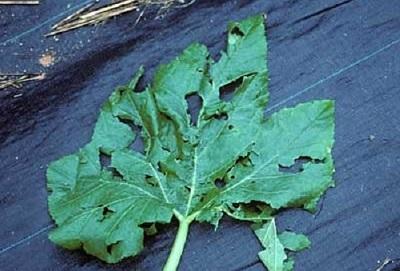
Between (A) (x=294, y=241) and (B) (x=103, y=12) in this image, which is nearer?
(A) (x=294, y=241)

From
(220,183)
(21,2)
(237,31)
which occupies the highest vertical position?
(21,2)

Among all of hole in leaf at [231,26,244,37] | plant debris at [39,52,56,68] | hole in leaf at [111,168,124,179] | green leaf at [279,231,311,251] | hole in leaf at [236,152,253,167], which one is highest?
plant debris at [39,52,56,68]

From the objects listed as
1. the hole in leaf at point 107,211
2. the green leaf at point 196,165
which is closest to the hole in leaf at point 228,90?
the green leaf at point 196,165

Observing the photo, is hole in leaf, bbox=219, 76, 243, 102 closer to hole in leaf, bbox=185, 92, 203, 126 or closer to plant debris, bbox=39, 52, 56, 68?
hole in leaf, bbox=185, 92, 203, 126

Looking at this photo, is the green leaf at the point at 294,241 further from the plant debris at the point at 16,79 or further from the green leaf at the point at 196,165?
the plant debris at the point at 16,79

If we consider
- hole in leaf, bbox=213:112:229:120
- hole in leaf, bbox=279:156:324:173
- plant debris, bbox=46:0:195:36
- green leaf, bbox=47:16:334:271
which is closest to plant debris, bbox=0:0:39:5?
plant debris, bbox=46:0:195:36

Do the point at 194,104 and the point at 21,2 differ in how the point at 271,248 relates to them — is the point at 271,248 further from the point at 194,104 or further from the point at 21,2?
the point at 21,2

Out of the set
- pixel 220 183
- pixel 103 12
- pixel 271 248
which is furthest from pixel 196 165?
pixel 103 12
